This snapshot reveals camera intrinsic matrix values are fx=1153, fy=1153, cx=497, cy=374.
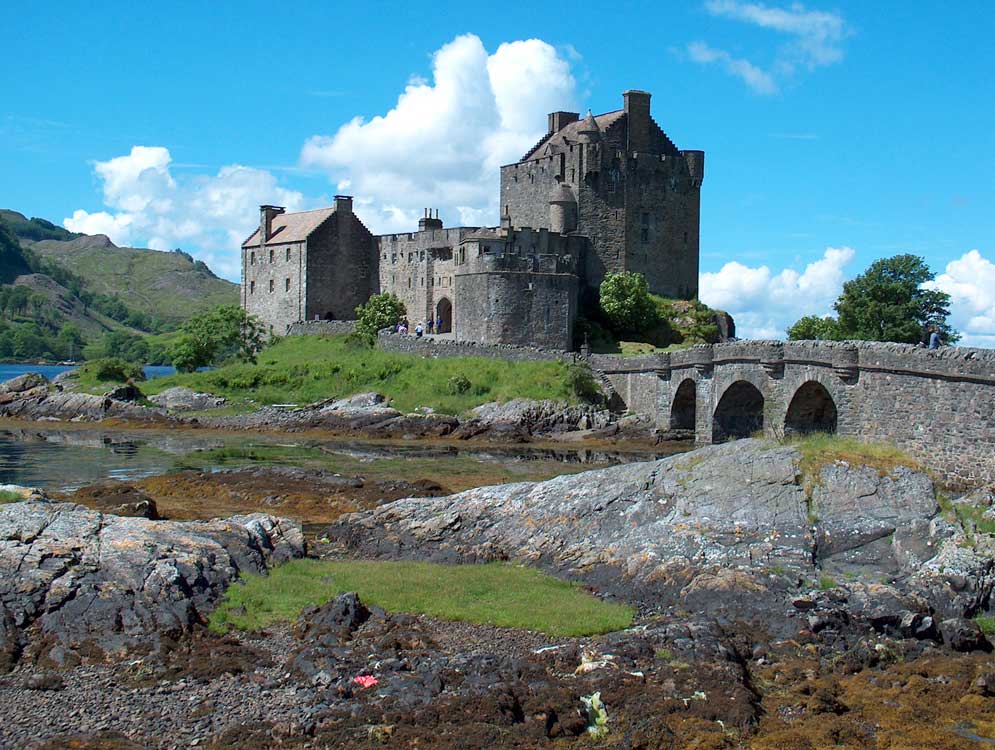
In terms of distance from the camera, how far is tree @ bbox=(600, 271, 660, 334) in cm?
6216

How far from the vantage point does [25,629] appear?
1669cm

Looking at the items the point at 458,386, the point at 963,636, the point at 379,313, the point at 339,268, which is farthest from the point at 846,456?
the point at 339,268

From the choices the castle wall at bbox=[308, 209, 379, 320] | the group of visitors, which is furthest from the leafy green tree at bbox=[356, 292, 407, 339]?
the castle wall at bbox=[308, 209, 379, 320]

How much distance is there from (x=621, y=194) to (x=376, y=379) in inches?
740

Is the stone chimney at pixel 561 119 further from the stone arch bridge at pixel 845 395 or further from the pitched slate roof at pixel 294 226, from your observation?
the stone arch bridge at pixel 845 395

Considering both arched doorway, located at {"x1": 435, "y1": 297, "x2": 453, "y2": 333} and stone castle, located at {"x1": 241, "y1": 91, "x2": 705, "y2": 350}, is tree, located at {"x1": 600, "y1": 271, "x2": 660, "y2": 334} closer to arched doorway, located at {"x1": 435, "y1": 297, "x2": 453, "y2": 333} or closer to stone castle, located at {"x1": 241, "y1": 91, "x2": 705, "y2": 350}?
stone castle, located at {"x1": 241, "y1": 91, "x2": 705, "y2": 350}

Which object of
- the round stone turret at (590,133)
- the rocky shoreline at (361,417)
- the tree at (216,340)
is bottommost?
the rocky shoreline at (361,417)

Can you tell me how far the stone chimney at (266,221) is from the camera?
7706 cm

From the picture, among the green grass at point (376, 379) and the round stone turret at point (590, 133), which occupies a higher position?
the round stone turret at point (590, 133)

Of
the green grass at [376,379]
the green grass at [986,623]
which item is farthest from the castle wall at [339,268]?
the green grass at [986,623]

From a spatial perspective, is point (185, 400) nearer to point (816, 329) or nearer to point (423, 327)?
point (423, 327)

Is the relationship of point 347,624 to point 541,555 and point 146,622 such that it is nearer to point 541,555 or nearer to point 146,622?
point 146,622

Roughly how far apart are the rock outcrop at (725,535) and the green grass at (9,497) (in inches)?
251

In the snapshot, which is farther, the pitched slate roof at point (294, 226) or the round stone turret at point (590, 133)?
the pitched slate roof at point (294, 226)
